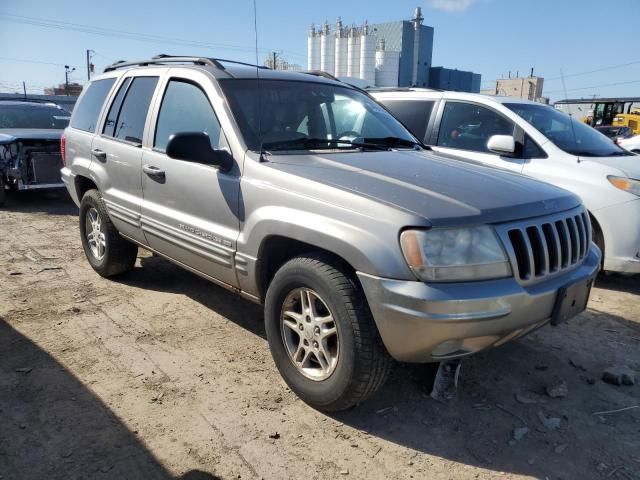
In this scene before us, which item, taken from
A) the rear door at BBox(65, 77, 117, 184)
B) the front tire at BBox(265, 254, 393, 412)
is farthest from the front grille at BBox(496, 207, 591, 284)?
the rear door at BBox(65, 77, 117, 184)

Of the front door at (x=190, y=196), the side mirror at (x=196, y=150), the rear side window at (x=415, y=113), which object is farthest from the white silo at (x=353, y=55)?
the side mirror at (x=196, y=150)

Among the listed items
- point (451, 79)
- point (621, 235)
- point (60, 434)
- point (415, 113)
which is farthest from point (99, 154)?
point (451, 79)

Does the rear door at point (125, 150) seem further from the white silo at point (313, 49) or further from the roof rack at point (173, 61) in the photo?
the white silo at point (313, 49)

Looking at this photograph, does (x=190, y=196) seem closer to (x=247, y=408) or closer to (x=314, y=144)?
(x=314, y=144)

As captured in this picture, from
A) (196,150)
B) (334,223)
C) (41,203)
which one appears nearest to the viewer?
(334,223)

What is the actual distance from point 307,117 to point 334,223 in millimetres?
1286

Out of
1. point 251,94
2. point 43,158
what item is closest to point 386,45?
point 43,158

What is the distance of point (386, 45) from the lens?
43281 mm

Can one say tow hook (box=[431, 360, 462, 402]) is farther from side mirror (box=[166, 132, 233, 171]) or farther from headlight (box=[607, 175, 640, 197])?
headlight (box=[607, 175, 640, 197])

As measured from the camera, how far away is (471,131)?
575 centimetres

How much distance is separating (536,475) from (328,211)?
1.59 m

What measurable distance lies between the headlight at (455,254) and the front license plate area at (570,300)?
419 mm

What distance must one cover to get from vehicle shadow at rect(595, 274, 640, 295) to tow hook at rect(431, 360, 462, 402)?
9.42 feet

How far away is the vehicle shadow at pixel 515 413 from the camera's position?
8.25 feet
